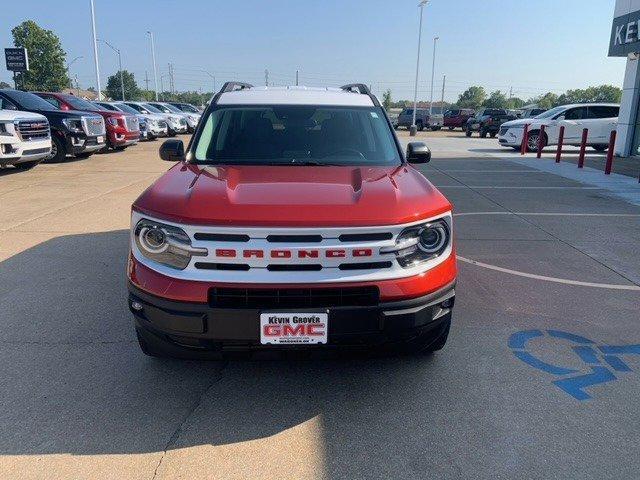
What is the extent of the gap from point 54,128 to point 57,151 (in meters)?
0.66

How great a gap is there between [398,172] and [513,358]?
152cm

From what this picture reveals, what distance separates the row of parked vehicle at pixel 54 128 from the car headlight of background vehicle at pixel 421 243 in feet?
18.9

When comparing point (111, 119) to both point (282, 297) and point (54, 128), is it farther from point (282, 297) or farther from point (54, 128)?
point (282, 297)

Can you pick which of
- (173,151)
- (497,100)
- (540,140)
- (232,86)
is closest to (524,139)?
(540,140)

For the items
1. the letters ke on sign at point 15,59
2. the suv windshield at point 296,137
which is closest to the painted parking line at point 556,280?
the suv windshield at point 296,137

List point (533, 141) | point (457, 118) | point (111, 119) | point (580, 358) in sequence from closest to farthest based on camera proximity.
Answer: point (580, 358) → point (111, 119) → point (533, 141) → point (457, 118)

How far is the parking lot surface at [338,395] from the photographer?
8.54 ft

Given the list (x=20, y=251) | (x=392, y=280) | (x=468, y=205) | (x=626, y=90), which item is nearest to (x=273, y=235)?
(x=392, y=280)

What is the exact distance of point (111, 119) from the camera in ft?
56.0

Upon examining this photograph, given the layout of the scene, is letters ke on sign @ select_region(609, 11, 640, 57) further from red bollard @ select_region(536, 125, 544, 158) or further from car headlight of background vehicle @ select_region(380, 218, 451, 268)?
car headlight of background vehicle @ select_region(380, 218, 451, 268)

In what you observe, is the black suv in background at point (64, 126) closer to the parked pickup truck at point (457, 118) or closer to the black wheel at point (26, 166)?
the black wheel at point (26, 166)

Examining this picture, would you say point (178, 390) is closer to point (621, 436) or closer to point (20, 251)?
point (621, 436)

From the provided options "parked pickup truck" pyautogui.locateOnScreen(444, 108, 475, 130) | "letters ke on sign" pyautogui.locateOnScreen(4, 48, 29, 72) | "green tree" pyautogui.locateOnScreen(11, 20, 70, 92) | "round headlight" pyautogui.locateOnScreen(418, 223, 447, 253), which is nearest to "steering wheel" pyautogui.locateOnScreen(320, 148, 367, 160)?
"round headlight" pyautogui.locateOnScreen(418, 223, 447, 253)

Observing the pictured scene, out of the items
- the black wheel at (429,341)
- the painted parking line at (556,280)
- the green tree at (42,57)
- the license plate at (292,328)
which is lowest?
the painted parking line at (556,280)
